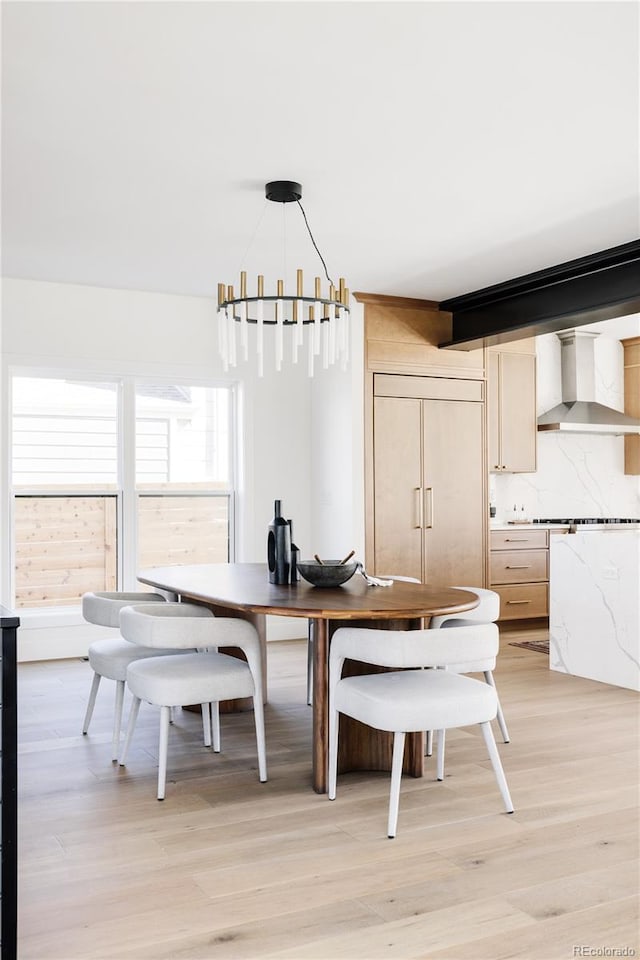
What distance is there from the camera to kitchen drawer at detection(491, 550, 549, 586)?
6.93m

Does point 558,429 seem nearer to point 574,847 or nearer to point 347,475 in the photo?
point 347,475

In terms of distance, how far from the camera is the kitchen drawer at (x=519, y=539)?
22.8 ft

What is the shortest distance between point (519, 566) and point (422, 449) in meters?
1.37

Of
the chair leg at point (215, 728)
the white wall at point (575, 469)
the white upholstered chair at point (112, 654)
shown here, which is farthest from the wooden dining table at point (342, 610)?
the white wall at point (575, 469)

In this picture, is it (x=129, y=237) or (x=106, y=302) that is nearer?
(x=129, y=237)

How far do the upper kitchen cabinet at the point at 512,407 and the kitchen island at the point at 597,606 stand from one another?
63.3 inches

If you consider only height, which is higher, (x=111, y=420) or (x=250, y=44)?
(x=250, y=44)

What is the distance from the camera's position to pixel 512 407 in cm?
712

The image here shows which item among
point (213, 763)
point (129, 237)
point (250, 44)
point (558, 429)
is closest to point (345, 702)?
point (213, 763)

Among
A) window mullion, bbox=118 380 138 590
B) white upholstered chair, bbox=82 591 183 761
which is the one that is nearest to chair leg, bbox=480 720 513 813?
white upholstered chair, bbox=82 591 183 761

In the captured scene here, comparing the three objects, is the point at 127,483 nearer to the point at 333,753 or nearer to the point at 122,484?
the point at 122,484

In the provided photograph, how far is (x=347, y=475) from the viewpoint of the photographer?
6.30 meters

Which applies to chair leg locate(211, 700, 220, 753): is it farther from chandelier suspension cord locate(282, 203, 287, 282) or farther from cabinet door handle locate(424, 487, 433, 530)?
cabinet door handle locate(424, 487, 433, 530)

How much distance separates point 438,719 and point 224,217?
278 cm
